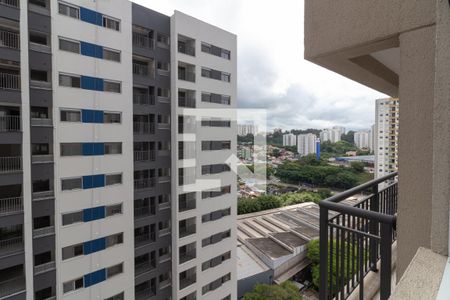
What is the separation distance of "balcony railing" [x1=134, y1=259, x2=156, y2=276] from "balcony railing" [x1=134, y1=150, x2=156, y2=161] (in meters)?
4.09

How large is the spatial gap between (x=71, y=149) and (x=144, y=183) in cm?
277

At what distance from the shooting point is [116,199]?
812 cm

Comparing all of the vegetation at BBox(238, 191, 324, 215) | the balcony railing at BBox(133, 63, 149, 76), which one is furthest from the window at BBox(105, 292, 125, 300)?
the vegetation at BBox(238, 191, 324, 215)

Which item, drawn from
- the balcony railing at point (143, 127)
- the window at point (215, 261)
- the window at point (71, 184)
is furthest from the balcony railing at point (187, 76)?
the window at point (215, 261)

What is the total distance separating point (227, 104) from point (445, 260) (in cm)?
1063

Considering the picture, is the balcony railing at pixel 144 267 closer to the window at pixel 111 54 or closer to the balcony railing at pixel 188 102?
the balcony railing at pixel 188 102

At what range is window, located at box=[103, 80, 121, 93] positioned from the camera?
309 inches

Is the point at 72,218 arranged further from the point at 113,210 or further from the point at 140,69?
the point at 140,69

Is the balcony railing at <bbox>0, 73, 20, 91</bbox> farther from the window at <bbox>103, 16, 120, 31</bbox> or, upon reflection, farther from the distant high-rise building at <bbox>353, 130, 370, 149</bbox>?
the distant high-rise building at <bbox>353, 130, 370, 149</bbox>

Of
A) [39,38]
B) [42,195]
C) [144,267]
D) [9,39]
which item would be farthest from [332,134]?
[9,39]

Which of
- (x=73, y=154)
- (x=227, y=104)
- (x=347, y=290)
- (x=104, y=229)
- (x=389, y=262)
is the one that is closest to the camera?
(x=389, y=262)

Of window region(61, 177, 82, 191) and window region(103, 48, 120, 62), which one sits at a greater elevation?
window region(103, 48, 120, 62)

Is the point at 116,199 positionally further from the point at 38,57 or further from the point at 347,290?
the point at 347,290

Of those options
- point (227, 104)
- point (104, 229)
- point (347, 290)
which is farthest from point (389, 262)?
point (227, 104)
